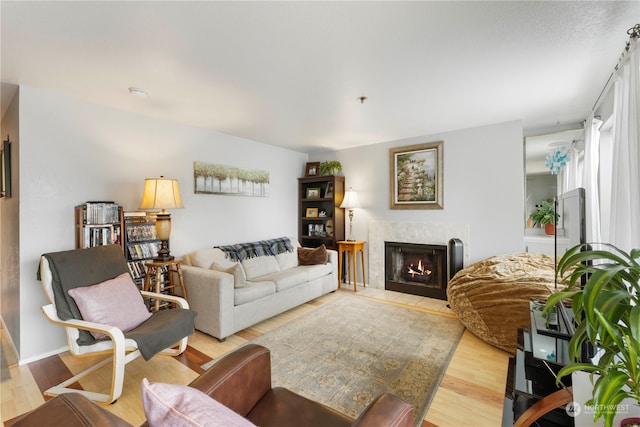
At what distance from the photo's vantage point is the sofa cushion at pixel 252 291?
2.93m

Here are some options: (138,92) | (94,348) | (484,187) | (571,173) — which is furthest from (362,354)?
(571,173)

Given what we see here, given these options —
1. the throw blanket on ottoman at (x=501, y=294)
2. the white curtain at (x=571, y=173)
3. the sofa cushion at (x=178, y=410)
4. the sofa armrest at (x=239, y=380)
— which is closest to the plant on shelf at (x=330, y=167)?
the throw blanket on ottoman at (x=501, y=294)

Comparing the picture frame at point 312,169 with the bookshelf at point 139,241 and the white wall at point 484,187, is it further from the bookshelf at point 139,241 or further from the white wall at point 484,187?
the bookshelf at point 139,241

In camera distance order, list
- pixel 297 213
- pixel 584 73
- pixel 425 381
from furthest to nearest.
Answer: pixel 297 213 → pixel 584 73 → pixel 425 381

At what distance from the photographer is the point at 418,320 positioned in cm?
326

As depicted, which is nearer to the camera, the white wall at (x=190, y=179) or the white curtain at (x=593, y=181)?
the white wall at (x=190, y=179)

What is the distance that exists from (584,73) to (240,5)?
8.87 ft

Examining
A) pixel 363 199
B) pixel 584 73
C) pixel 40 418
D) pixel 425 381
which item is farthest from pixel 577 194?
pixel 363 199

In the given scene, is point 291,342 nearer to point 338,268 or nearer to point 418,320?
point 418,320

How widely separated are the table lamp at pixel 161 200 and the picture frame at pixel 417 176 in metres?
3.12

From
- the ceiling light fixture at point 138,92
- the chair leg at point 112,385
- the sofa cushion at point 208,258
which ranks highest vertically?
the ceiling light fixture at point 138,92

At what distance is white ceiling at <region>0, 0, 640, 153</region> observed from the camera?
156cm

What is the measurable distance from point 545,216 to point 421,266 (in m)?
1.71

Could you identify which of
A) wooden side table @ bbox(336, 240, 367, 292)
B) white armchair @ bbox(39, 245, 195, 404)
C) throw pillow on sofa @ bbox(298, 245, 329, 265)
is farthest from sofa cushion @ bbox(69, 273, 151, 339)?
wooden side table @ bbox(336, 240, 367, 292)
